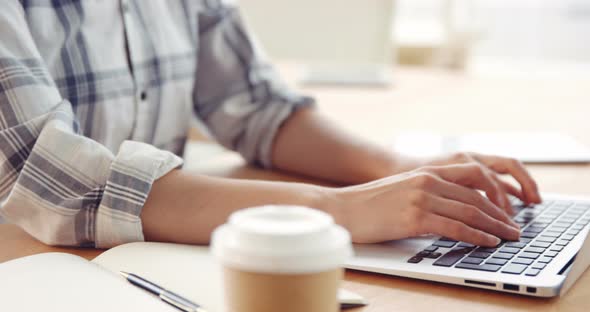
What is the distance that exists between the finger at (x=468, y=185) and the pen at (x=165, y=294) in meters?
0.27

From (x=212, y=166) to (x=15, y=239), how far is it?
0.43 metres

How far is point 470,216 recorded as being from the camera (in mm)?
704

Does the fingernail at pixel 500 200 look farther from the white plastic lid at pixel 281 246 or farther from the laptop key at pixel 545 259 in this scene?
the white plastic lid at pixel 281 246

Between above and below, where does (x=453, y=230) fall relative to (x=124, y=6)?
below

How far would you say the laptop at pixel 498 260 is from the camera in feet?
2.01

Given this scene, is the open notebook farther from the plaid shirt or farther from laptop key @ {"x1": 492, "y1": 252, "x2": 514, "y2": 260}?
laptop key @ {"x1": 492, "y1": 252, "x2": 514, "y2": 260}

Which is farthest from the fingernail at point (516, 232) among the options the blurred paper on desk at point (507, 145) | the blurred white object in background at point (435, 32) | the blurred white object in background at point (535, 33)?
the blurred white object in background at point (535, 33)

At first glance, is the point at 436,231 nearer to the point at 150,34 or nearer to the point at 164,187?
the point at 164,187

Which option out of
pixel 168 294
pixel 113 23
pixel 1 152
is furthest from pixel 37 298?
pixel 113 23

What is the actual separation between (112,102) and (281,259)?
2.11 feet

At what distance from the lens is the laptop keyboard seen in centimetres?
65

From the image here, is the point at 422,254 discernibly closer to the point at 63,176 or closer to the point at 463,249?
the point at 463,249

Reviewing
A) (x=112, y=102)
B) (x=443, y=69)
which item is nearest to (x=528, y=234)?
(x=112, y=102)

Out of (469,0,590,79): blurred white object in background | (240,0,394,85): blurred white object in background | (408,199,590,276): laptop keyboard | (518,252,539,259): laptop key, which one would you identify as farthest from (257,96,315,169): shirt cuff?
(469,0,590,79): blurred white object in background
